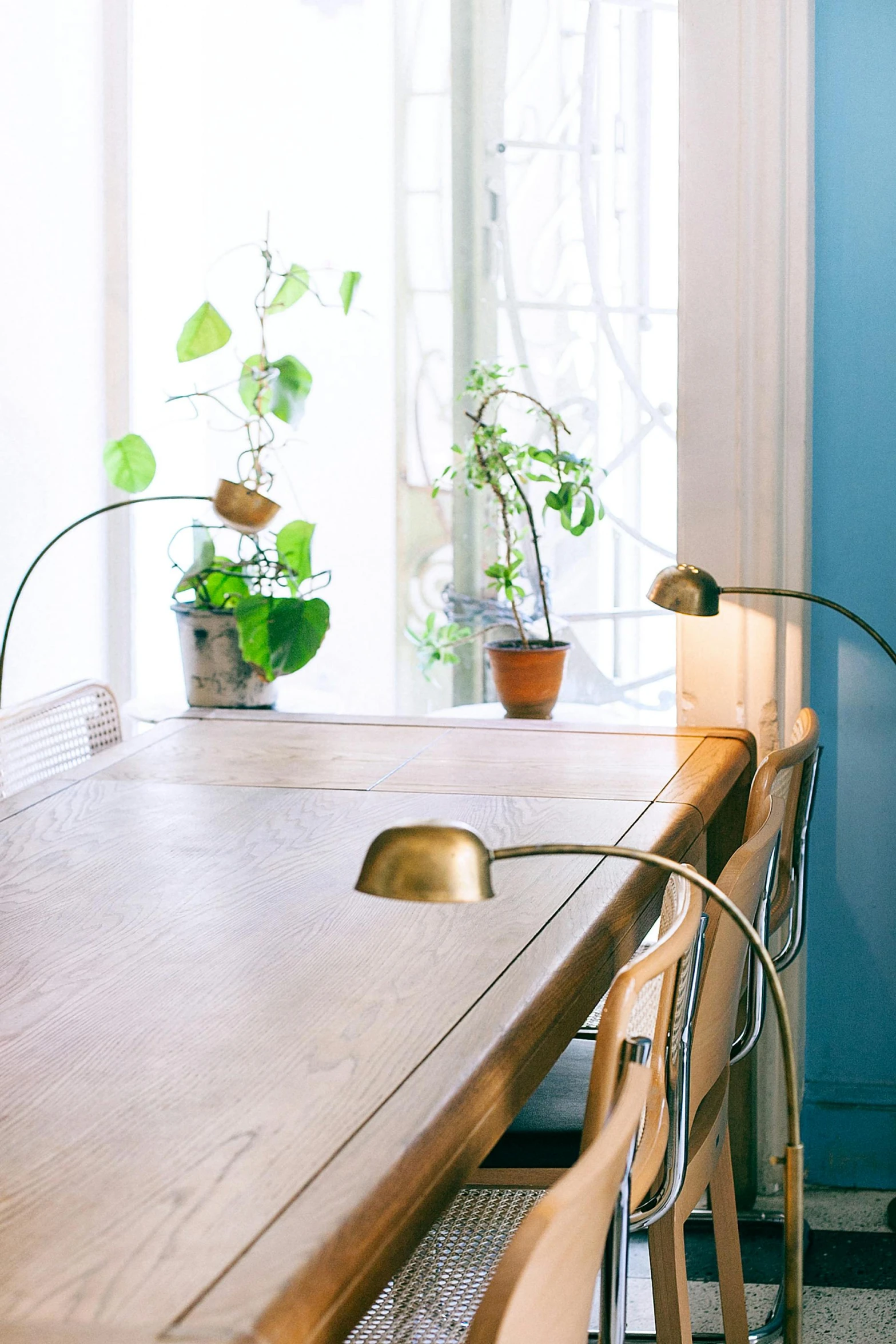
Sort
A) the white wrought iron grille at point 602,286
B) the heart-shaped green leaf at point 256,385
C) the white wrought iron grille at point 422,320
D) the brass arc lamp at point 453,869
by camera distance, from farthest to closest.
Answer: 1. the white wrought iron grille at point 422,320
2. the white wrought iron grille at point 602,286
3. the heart-shaped green leaf at point 256,385
4. the brass arc lamp at point 453,869

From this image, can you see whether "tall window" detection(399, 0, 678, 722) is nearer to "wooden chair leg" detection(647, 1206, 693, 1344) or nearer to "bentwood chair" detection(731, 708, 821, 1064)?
"bentwood chair" detection(731, 708, 821, 1064)

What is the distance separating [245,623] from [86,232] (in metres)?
1.27

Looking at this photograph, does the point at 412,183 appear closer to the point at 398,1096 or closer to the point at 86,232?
the point at 86,232

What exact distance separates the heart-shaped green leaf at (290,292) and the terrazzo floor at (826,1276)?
2.03m

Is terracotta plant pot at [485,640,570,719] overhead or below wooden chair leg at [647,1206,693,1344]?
overhead

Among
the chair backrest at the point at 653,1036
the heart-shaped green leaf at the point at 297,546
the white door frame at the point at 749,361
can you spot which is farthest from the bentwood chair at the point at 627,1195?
the heart-shaped green leaf at the point at 297,546

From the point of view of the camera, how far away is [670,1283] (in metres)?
1.72

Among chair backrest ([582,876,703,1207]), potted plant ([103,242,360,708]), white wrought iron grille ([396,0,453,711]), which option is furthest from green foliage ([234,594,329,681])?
chair backrest ([582,876,703,1207])

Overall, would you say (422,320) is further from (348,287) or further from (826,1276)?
(826,1276)

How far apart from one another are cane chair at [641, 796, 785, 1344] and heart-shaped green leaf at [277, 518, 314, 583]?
149 centimetres

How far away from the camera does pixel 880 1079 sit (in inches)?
112

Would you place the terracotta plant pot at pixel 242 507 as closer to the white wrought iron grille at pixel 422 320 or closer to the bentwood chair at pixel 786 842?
the white wrought iron grille at pixel 422 320

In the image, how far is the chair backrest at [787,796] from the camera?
6.41 feet

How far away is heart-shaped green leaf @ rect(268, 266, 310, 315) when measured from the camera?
3.29 meters
